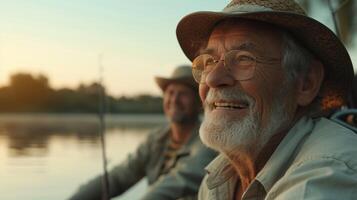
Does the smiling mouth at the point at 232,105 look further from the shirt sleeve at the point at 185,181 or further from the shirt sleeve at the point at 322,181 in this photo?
the shirt sleeve at the point at 185,181

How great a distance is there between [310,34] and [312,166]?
555 mm

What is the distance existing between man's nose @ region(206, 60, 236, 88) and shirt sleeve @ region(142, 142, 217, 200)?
2.00 m

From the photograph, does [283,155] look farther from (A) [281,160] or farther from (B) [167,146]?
(B) [167,146]

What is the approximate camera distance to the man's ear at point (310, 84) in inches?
82.7

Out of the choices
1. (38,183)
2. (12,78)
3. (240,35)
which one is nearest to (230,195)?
(240,35)

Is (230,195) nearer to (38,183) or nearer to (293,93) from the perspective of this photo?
(293,93)

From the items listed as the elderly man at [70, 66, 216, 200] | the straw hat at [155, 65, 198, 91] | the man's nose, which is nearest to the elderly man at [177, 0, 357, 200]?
the man's nose

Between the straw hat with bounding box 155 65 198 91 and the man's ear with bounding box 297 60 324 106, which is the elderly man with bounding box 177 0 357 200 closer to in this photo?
the man's ear with bounding box 297 60 324 106

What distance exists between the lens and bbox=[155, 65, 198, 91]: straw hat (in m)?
4.80

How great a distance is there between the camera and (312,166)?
160cm

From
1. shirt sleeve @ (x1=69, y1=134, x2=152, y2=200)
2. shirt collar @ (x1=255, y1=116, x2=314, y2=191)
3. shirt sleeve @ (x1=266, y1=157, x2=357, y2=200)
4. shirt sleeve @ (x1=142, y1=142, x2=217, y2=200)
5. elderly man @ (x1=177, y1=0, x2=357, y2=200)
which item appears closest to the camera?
shirt sleeve @ (x1=266, y1=157, x2=357, y2=200)

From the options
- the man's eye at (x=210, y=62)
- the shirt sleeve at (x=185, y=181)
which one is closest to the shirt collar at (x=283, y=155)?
the man's eye at (x=210, y=62)

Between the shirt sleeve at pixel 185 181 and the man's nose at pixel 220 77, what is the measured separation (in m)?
2.00

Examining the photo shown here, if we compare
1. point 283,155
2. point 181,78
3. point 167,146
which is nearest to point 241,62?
point 283,155
